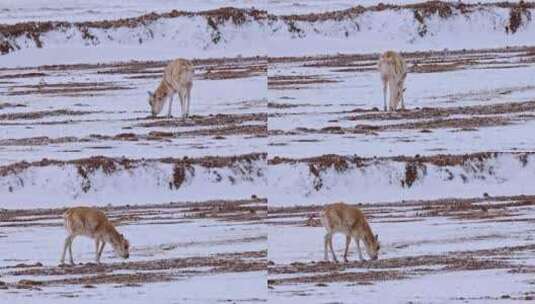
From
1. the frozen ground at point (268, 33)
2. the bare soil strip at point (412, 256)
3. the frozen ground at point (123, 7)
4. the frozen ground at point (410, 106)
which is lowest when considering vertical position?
the bare soil strip at point (412, 256)

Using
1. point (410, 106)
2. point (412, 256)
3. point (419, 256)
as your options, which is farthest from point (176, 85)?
point (419, 256)

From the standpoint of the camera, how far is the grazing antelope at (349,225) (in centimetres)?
2878

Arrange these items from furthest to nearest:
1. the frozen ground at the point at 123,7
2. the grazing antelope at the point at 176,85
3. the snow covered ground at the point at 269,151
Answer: the frozen ground at the point at 123,7, the grazing antelope at the point at 176,85, the snow covered ground at the point at 269,151

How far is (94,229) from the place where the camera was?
2938cm

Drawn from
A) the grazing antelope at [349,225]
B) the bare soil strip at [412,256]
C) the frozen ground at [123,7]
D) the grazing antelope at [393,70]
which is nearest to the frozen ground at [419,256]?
the bare soil strip at [412,256]

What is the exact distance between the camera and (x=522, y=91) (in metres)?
51.6

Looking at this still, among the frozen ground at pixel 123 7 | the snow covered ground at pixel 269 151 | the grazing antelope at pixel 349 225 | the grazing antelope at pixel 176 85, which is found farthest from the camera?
the frozen ground at pixel 123 7

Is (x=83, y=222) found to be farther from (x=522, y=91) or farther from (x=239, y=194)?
(x=522, y=91)

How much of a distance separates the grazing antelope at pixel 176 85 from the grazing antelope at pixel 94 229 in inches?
576

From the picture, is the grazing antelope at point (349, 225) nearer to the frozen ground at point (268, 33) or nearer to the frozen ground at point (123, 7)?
the frozen ground at point (268, 33)

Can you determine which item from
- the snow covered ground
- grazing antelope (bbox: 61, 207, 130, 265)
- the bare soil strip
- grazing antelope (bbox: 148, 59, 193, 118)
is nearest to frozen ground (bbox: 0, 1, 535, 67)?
the snow covered ground

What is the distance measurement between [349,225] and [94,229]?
457cm

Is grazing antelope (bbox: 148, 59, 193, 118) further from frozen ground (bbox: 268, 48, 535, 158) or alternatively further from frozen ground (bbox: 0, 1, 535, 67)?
frozen ground (bbox: 0, 1, 535, 67)

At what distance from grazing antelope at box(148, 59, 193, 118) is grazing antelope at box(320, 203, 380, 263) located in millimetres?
15588
